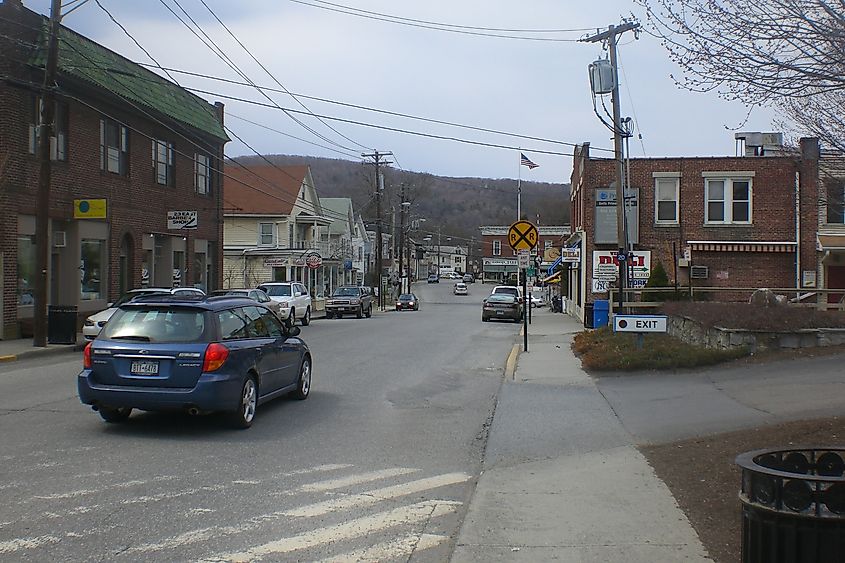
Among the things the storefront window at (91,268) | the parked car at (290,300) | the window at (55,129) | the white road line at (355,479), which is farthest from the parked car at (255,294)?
the white road line at (355,479)

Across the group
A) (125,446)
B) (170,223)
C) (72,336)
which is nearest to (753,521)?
(125,446)

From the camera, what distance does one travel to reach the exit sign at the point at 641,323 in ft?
54.7

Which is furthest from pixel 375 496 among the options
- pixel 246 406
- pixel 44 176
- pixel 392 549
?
pixel 44 176

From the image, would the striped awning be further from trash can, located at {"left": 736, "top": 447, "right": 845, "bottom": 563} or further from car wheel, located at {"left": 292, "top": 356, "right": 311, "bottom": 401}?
trash can, located at {"left": 736, "top": 447, "right": 845, "bottom": 563}

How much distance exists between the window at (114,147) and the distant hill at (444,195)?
3098cm

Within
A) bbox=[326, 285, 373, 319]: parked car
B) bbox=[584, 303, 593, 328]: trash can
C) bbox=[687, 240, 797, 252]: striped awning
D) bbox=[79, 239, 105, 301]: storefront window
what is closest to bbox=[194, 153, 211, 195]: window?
bbox=[79, 239, 105, 301]: storefront window

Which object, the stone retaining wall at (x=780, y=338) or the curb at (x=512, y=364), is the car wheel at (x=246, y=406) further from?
the stone retaining wall at (x=780, y=338)

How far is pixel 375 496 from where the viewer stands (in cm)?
746

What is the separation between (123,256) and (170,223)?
197 cm

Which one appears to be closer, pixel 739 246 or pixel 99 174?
pixel 99 174

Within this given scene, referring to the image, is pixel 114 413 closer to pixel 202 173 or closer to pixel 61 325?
pixel 61 325

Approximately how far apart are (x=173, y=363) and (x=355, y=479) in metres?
3.03

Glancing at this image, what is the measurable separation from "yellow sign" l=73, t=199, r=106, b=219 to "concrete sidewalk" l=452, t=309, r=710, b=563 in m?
16.3

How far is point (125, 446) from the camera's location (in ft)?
30.6
